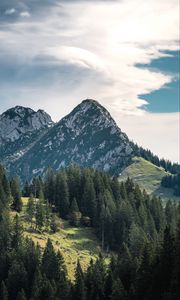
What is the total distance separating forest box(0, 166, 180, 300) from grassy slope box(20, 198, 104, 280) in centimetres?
376

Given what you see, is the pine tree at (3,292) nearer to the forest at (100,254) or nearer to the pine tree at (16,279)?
the forest at (100,254)

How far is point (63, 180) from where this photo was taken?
196m

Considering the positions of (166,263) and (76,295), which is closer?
(166,263)

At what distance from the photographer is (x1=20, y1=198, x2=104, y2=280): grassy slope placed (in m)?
148

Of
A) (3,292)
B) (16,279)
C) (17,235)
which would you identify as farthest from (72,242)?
(3,292)

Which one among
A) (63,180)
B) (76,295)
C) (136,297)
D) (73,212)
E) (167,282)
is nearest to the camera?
(167,282)

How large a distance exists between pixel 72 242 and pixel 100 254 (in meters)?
29.3

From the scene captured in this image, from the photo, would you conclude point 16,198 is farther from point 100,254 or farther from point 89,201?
point 100,254

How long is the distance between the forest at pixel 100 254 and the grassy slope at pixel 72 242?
3.76 metres

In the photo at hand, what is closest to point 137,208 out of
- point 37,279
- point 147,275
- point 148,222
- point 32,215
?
point 148,222

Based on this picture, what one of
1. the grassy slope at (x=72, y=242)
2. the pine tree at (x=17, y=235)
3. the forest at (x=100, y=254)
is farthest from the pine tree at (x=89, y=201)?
the pine tree at (x=17, y=235)

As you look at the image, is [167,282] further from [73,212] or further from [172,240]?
[73,212]

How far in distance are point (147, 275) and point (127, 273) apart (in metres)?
28.1

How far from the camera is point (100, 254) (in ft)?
432
